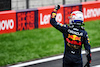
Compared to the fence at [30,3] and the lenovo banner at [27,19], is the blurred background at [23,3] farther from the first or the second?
the lenovo banner at [27,19]

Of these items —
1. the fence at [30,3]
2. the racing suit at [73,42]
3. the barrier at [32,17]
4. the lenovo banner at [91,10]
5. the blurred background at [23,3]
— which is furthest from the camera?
the lenovo banner at [91,10]

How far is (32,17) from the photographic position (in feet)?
47.1

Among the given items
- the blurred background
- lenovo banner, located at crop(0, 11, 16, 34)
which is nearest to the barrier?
lenovo banner, located at crop(0, 11, 16, 34)

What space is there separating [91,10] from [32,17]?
14.0 ft

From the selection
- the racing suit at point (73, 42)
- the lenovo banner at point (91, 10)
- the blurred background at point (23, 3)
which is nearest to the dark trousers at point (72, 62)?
the racing suit at point (73, 42)

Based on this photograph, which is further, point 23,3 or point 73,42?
point 23,3

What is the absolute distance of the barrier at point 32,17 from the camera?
1344 centimetres

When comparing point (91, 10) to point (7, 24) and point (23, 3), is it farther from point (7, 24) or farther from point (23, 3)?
point (7, 24)

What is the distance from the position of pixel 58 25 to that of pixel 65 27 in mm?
147

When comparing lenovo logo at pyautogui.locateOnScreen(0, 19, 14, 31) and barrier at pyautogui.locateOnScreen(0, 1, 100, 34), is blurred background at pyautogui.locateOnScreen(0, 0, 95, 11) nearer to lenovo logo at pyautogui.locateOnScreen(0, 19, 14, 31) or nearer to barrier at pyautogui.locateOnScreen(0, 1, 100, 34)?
barrier at pyautogui.locateOnScreen(0, 1, 100, 34)

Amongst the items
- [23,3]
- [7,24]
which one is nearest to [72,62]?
[7,24]

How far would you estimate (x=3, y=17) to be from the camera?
43.6ft

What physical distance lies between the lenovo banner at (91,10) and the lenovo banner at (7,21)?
4761 millimetres

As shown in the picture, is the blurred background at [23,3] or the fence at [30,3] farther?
the fence at [30,3]
